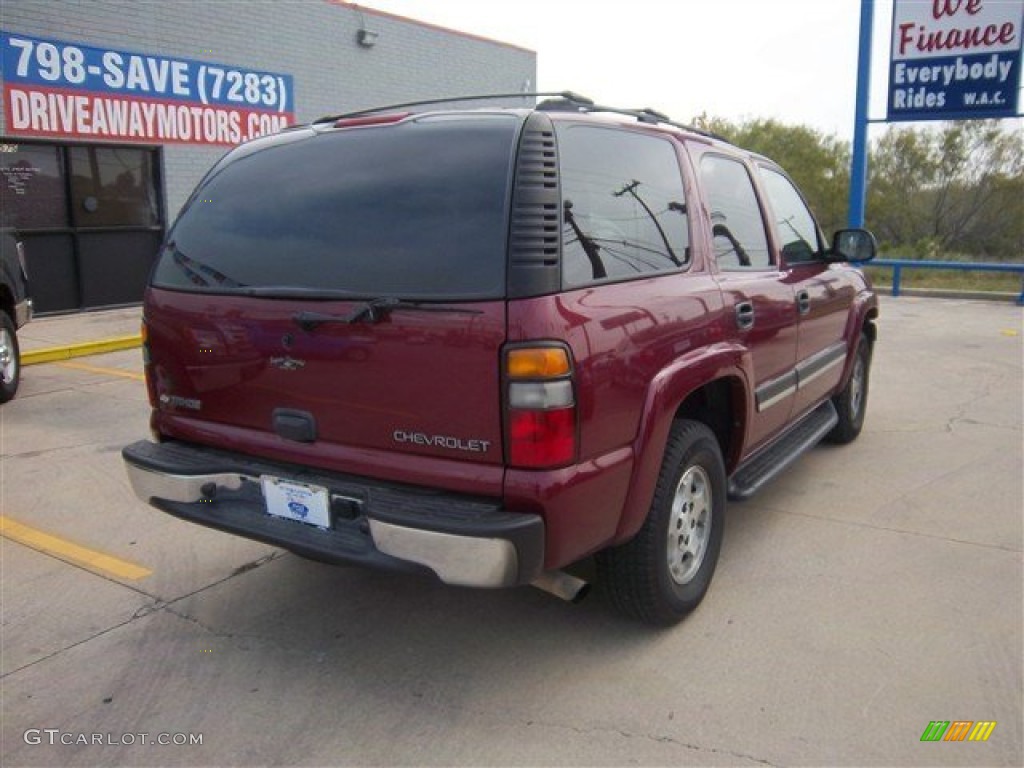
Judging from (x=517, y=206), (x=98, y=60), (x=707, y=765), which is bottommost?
(x=707, y=765)

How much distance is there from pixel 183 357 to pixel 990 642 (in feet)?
11.0

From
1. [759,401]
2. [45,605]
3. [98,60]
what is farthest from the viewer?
[98,60]

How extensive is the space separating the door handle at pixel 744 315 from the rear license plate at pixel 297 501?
191 cm

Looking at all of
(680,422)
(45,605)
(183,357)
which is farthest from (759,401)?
(45,605)

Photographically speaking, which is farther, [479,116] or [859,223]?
[859,223]

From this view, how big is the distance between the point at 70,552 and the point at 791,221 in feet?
14.2

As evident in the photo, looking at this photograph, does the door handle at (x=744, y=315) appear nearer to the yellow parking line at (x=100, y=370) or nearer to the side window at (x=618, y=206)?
the side window at (x=618, y=206)

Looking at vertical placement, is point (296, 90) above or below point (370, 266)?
above

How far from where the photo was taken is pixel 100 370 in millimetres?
8891

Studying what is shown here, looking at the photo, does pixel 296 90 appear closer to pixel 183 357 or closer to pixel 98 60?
pixel 98 60

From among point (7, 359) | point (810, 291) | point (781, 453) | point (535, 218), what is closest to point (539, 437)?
point (535, 218)

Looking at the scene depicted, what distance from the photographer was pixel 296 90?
14.0 m

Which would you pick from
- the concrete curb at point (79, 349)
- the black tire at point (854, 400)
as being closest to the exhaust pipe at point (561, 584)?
the black tire at point (854, 400)

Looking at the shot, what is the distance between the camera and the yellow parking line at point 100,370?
8.58m
